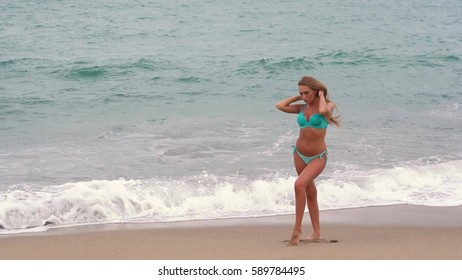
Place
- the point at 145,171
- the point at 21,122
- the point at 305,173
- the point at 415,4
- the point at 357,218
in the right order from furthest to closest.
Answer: the point at 415,4
the point at 21,122
the point at 145,171
the point at 357,218
the point at 305,173

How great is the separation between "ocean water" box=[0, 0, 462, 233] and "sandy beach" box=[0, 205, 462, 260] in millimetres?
437

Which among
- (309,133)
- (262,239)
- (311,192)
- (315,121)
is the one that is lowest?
(262,239)

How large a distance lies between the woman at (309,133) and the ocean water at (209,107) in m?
1.99

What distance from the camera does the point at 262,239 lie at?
6.89 meters

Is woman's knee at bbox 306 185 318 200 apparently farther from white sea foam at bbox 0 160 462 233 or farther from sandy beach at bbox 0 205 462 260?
white sea foam at bbox 0 160 462 233

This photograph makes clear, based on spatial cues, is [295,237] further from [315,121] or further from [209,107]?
[209,107]

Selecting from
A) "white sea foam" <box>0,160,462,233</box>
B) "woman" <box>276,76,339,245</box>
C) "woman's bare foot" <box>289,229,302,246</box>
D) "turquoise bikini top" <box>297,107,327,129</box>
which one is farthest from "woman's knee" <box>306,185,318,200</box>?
"white sea foam" <box>0,160,462,233</box>

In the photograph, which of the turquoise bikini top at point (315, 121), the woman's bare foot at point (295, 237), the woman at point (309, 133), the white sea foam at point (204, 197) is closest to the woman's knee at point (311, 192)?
the woman at point (309, 133)

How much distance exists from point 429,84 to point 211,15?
1263 cm

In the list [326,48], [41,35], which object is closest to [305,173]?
[326,48]

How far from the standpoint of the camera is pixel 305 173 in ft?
20.5

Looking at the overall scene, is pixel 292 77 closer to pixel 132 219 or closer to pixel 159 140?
pixel 159 140

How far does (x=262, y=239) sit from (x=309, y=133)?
1294 millimetres

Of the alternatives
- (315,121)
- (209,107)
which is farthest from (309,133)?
(209,107)
